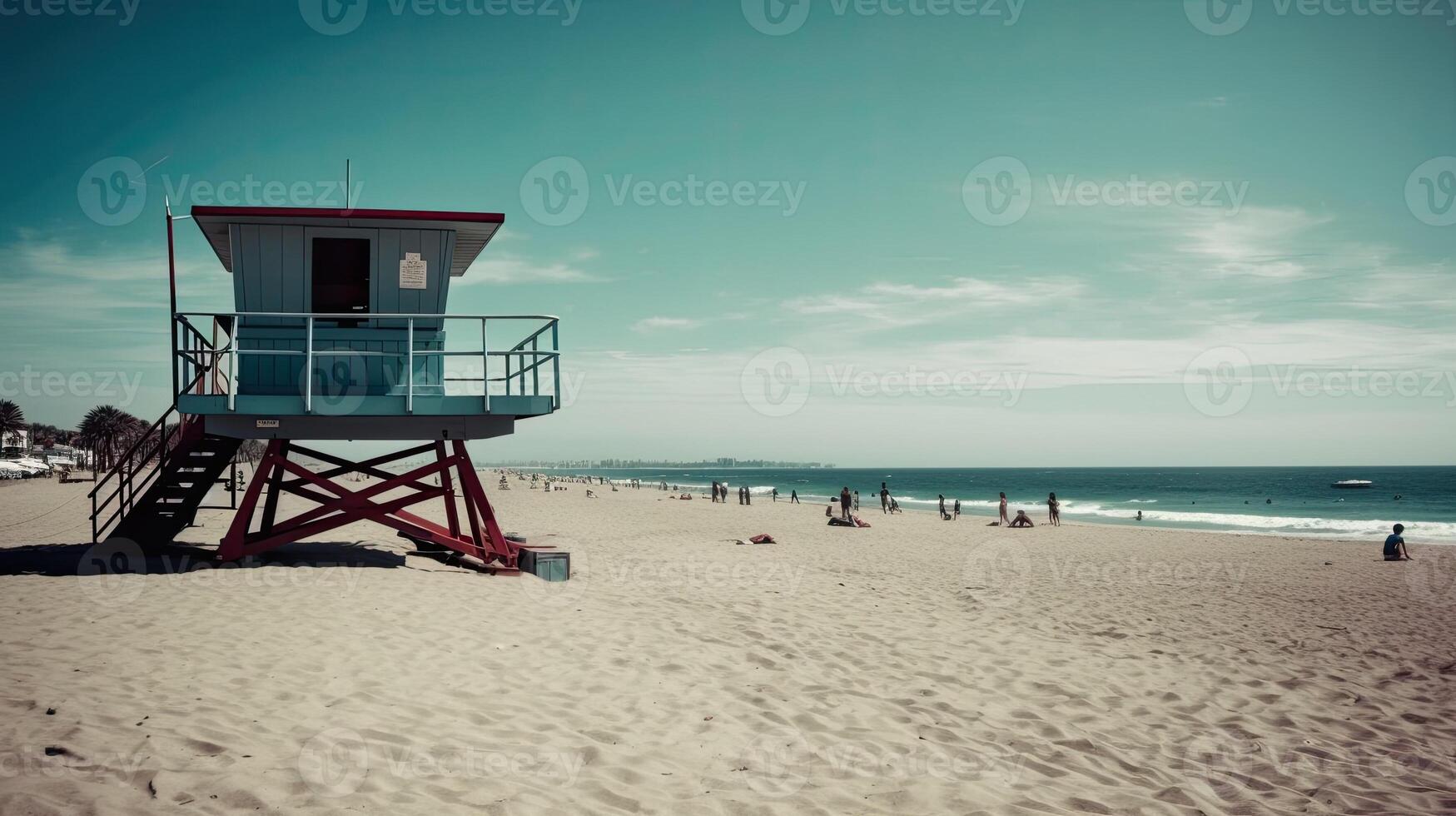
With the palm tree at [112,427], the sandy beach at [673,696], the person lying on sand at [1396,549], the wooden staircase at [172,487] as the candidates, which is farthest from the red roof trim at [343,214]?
the palm tree at [112,427]

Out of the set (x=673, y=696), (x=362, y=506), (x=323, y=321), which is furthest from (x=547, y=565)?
(x=673, y=696)

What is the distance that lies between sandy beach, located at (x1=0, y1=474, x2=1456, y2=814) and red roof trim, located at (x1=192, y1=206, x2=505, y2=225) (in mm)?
5162

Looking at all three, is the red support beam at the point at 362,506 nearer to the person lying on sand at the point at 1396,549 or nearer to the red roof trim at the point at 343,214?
the red roof trim at the point at 343,214

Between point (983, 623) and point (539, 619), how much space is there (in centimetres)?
617

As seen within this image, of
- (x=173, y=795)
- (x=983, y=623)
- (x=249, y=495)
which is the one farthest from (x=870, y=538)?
(x=173, y=795)

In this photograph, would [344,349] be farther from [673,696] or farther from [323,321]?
[673,696]

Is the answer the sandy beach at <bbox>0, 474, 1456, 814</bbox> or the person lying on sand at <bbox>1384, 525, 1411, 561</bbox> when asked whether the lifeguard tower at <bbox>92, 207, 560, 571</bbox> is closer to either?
the sandy beach at <bbox>0, 474, 1456, 814</bbox>

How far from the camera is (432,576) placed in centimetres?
1088

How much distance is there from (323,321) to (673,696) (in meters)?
8.72

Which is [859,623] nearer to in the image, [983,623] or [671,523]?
[983,623]

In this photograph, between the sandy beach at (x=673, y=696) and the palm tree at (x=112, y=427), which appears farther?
the palm tree at (x=112, y=427)

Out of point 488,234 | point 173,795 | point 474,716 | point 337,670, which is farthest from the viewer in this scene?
point 488,234

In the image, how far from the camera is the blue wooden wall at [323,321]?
38.1 ft

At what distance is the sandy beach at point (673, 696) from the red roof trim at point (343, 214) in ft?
16.9
